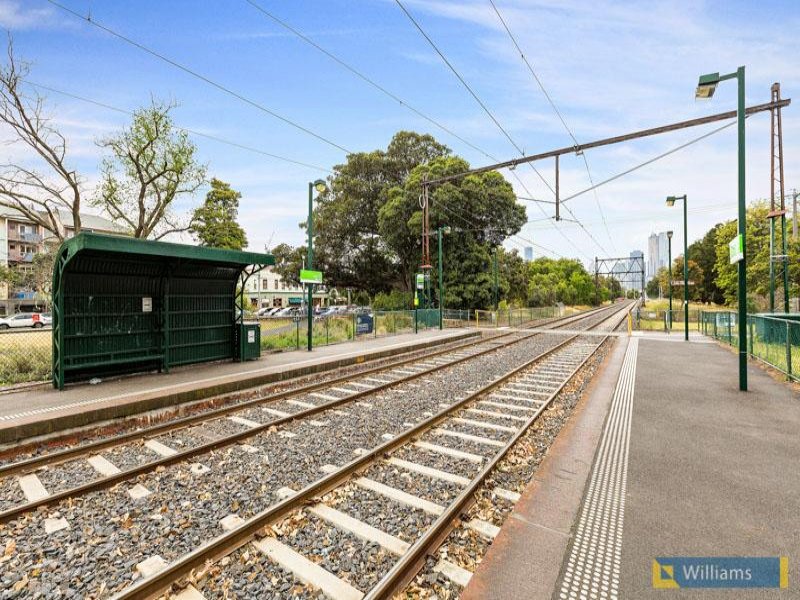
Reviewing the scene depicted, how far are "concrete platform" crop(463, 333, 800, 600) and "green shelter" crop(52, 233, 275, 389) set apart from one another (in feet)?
29.1

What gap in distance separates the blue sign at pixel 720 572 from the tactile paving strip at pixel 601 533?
0.32 meters

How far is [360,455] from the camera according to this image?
5.51 metres

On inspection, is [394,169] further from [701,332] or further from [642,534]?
[642,534]

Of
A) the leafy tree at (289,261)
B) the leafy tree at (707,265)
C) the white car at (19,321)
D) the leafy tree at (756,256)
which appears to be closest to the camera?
the leafy tree at (756,256)

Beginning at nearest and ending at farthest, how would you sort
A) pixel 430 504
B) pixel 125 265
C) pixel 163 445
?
pixel 430 504 < pixel 163 445 < pixel 125 265

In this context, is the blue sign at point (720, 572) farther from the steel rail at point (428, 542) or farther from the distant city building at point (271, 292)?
the distant city building at point (271, 292)

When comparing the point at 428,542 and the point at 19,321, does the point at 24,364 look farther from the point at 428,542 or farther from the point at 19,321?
the point at 19,321

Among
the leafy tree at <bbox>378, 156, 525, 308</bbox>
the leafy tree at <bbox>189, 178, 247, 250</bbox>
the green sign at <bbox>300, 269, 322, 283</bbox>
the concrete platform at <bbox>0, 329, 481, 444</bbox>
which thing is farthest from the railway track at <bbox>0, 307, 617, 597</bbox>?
the leafy tree at <bbox>189, 178, 247, 250</bbox>

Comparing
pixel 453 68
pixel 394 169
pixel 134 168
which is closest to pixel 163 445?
pixel 453 68

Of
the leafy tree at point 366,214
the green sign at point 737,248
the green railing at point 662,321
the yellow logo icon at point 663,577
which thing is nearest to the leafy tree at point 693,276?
the green railing at point 662,321

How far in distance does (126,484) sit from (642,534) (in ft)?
18.2

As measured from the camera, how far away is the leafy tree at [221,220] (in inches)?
1534

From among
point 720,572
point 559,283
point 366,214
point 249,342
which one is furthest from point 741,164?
point 559,283

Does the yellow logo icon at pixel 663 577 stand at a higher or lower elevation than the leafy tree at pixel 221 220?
lower
